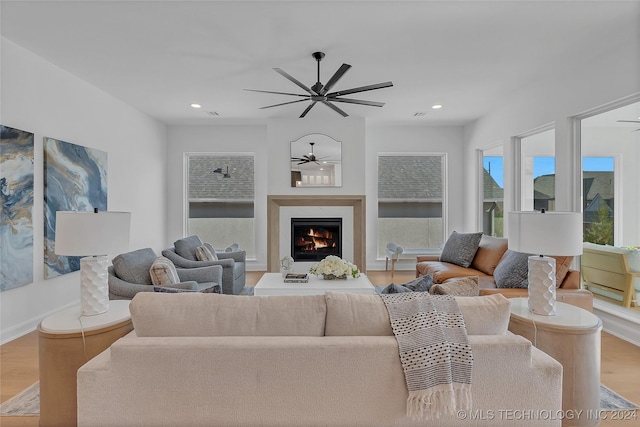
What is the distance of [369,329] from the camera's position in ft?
5.02

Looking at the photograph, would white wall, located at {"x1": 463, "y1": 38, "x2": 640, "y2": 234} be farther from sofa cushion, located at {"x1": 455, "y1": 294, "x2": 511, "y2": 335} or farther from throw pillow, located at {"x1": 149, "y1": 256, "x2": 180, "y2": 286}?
throw pillow, located at {"x1": 149, "y1": 256, "x2": 180, "y2": 286}

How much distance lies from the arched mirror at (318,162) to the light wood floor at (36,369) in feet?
12.9

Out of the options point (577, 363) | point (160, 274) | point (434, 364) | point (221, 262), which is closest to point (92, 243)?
point (160, 274)

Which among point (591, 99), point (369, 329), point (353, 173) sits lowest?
point (369, 329)

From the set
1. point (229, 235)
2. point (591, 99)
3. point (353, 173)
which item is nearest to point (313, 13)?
point (591, 99)

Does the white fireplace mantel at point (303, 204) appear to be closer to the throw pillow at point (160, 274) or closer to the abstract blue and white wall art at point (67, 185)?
the abstract blue and white wall art at point (67, 185)

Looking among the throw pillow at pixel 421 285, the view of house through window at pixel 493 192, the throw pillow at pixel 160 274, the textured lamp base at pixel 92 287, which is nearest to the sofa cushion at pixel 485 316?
the throw pillow at pixel 421 285

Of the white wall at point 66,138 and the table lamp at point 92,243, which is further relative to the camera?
the white wall at point 66,138

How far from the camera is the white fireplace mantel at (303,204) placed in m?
5.82

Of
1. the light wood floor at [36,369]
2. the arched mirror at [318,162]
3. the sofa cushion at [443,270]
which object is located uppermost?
the arched mirror at [318,162]

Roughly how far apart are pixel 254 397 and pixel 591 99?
406cm

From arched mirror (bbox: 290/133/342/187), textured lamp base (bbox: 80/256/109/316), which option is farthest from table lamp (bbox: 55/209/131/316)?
arched mirror (bbox: 290/133/342/187)

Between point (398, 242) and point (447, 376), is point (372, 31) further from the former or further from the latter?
point (398, 242)

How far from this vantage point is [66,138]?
382 cm
